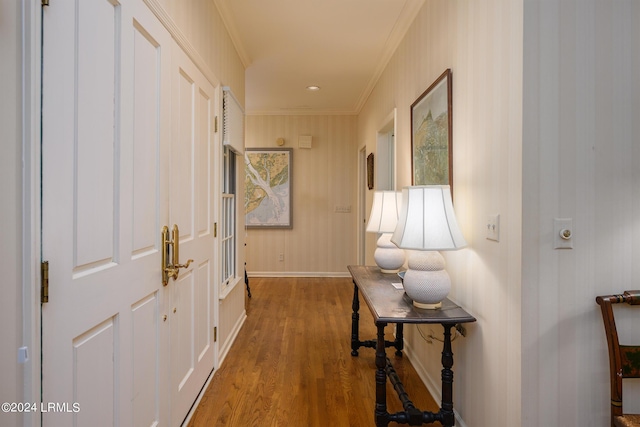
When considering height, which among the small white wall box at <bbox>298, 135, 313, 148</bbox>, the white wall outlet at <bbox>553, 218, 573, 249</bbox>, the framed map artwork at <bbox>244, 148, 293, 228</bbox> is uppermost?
the small white wall box at <bbox>298, 135, 313, 148</bbox>

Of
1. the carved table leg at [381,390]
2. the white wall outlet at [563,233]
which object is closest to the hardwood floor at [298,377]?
the carved table leg at [381,390]

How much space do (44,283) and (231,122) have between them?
7.23 ft

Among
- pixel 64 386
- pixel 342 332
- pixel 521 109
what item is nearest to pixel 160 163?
pixel 64 386

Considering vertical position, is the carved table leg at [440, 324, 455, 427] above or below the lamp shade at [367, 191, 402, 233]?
below

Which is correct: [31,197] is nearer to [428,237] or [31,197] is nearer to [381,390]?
[428,237]

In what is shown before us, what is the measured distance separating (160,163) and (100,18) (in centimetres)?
61

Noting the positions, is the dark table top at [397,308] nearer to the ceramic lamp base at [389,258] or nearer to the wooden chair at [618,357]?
the ceramic lamp base at [389,258]

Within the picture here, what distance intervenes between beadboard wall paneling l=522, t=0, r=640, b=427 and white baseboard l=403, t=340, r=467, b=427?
2.47 feet

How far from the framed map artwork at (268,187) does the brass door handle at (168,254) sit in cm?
409

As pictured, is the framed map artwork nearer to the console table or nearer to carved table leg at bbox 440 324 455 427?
the console table

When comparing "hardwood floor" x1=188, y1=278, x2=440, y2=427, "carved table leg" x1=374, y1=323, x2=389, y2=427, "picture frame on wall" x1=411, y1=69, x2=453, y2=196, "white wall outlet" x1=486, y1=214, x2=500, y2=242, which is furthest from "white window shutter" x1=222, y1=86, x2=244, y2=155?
"white wall outlet" x1=486, y1=214, x2=500, y2=242

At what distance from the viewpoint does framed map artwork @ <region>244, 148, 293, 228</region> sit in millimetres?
5867

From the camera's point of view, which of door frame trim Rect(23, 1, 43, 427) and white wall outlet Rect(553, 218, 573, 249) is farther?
white wall outlet Rect(553, 218, 573, 249)

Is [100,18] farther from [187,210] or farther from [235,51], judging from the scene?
[235,51]
